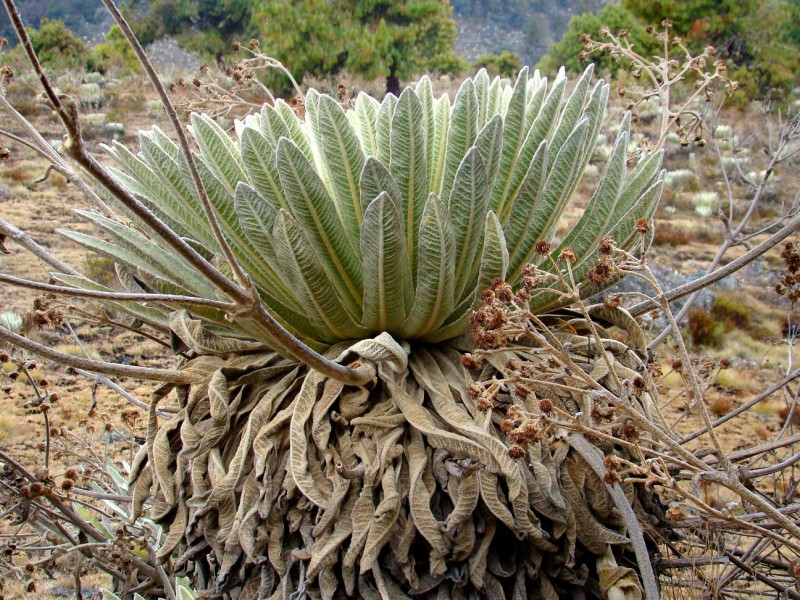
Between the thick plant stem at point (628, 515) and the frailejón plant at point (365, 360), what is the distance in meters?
0.04

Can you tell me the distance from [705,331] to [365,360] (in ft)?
25.7

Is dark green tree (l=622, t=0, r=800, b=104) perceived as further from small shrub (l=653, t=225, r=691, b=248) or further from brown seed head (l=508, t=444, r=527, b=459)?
brown seed head (l=508, t=444, r=527, b=459)

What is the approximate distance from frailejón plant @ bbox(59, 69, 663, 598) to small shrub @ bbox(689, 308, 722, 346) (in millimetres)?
7234

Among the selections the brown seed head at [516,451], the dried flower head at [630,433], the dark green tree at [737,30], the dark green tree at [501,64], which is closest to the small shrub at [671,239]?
the dried flower head at [630,433]

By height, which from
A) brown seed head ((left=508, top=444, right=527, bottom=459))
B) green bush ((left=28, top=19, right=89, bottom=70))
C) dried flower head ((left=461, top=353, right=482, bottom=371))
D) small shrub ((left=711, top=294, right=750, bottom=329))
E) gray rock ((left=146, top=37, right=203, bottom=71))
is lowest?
gray rock ((left=146, top=37, right=203, bottom=71))

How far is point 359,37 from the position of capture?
28.0 meters

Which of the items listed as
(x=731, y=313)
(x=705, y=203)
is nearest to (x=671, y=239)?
(x=731, y=313)

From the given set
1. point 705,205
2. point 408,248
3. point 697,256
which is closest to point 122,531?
point 408,248

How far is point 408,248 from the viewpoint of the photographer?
1755mm

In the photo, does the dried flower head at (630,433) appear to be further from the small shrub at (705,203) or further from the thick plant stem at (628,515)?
the small shrub at (705,203)

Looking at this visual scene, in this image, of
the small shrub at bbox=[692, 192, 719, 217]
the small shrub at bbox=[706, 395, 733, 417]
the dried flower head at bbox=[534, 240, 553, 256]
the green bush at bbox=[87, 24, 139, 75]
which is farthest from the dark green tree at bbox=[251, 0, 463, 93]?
the dried flower head at bbox=[534, 240, 553, 256]

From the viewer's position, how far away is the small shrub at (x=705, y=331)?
8.50 metres

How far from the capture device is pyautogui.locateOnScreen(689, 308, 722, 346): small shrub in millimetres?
8500

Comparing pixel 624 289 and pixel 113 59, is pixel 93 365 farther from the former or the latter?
pixel 113 59
